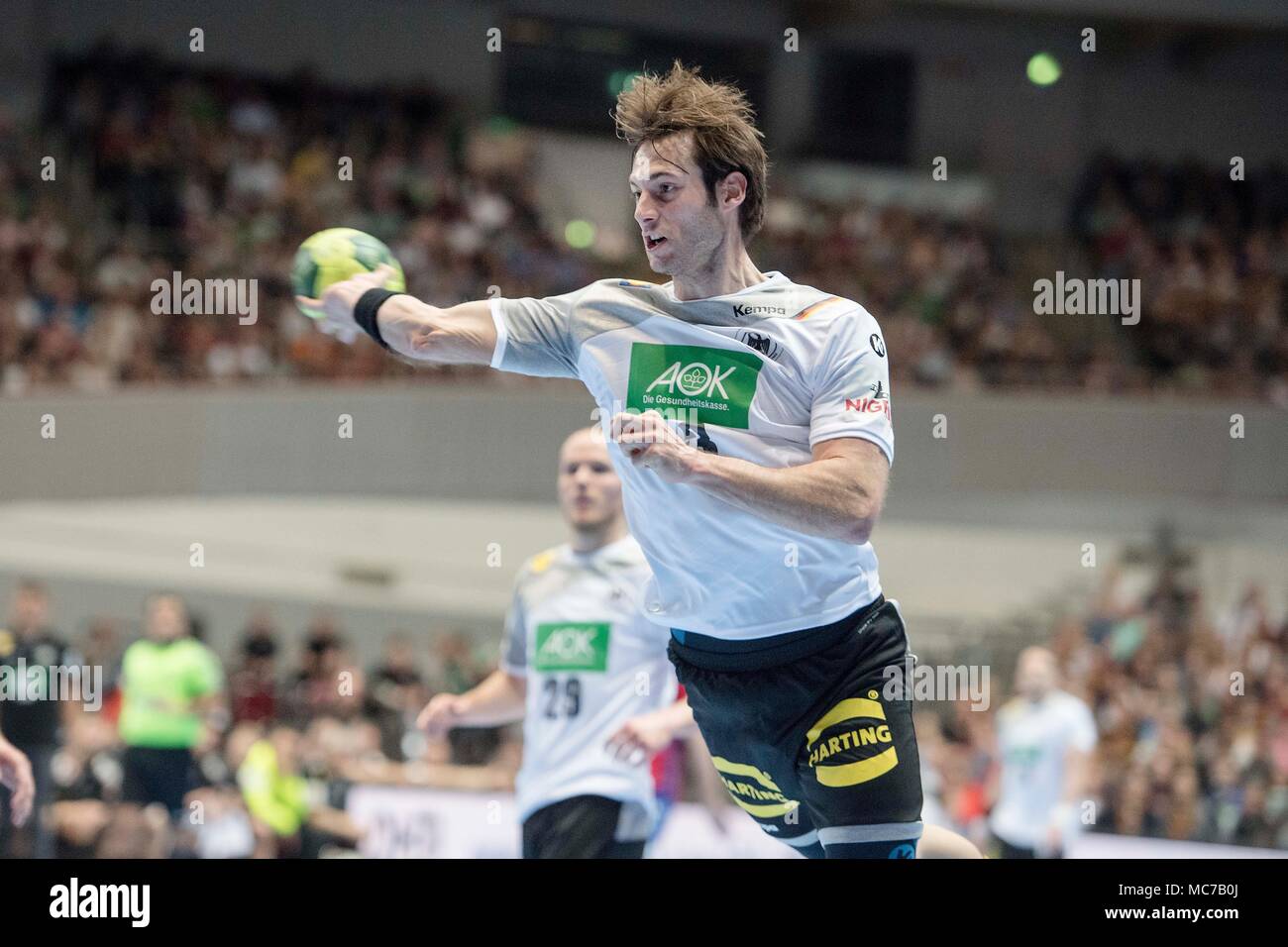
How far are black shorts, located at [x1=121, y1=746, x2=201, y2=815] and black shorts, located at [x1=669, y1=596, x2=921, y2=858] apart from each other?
6657 mm

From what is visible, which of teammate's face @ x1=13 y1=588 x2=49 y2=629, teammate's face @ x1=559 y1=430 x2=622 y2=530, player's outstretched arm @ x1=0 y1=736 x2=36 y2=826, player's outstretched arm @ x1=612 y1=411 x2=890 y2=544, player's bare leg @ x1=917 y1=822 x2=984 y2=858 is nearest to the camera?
player's outstretched arm @ x1=612 y1=411 x2=890 y2=544

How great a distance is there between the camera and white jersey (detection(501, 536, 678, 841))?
5773 millimetres

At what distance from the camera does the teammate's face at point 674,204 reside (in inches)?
166

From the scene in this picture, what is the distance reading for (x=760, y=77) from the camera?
21.8 metres

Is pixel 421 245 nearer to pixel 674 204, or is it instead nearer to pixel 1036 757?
pixel 1036 757

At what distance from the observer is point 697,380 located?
13.9 ft

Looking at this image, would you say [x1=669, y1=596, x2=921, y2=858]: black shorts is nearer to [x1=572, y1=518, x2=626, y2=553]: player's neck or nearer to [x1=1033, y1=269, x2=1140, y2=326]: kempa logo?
[x1=572, y1=518, x2=626, y2=553]: player's neck

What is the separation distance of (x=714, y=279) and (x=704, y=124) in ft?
1.38

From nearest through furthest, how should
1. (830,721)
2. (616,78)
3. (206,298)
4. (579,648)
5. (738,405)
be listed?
1. (738,405)
2. (830,721)
3. (579,648)
4. (206,298)
5. (616,78)

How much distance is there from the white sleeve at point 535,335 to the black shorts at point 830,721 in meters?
0.89
